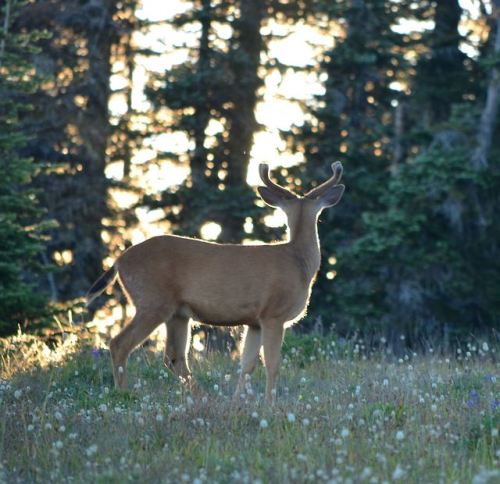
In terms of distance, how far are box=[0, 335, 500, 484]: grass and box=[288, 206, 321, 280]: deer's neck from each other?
101 centimetres

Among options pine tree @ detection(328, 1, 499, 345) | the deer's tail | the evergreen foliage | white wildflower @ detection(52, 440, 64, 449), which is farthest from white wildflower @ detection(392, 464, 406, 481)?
pine tree @ detection(328, 1, 499, 345)

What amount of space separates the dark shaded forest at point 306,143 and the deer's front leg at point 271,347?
1106 centimetres

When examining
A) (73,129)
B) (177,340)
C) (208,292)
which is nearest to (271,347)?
(208,292)

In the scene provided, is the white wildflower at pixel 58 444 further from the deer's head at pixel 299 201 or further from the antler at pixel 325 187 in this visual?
the antler at pixel 325 187

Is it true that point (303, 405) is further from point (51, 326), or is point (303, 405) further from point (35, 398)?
point (51, 326)

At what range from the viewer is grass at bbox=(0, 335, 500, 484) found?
6.71 metres

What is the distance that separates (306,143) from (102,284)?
46.2ft

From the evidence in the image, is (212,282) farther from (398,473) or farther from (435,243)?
(435,243)

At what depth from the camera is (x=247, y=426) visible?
7801mm

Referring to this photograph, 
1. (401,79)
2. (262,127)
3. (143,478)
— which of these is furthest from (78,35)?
(143,478)

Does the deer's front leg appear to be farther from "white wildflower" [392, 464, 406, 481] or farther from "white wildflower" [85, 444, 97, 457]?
"white wildflower" [392, 464, 406, 481]

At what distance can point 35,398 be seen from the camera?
29.8 ft

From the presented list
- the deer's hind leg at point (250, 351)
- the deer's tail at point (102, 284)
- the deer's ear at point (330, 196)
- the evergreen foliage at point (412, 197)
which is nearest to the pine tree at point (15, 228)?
the deer's tail at point (102, 284)

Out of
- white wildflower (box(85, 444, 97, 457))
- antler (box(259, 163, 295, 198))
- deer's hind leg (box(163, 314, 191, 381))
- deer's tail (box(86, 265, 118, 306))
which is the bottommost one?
deer's hind leg (box(163, 314, 191, 381))
